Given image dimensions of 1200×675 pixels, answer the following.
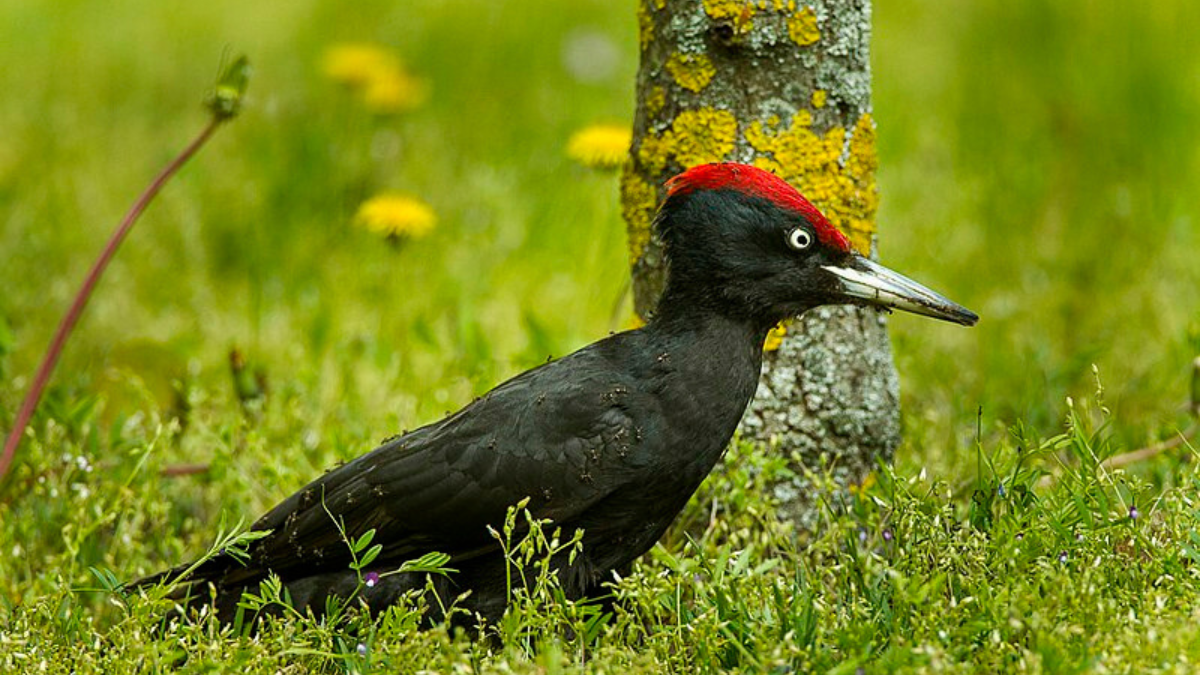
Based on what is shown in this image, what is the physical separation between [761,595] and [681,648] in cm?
18

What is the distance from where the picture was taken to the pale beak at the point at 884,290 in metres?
3.46

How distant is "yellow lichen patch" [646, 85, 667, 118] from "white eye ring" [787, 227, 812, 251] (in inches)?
28.2

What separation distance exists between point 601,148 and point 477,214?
1527 millimetres

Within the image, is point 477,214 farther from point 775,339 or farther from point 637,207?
point 775,339

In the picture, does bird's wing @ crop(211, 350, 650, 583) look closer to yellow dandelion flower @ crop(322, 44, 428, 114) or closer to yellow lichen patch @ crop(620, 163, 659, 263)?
yellow lichen patch @ crop(620, 163, 659, 263)

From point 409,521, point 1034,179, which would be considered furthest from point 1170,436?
point 1034,179

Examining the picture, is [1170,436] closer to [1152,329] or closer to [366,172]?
[1152,329]

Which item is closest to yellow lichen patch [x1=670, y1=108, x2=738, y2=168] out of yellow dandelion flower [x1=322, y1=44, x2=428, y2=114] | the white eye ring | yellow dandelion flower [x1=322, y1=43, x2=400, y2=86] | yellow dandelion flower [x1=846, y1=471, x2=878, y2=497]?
the white eye ring

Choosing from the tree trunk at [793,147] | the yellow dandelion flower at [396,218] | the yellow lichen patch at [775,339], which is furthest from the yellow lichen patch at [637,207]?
the yellow dandelion flower at [396,218]

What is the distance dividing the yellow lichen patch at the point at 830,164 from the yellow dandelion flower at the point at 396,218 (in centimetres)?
205

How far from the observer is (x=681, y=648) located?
3.06 metres

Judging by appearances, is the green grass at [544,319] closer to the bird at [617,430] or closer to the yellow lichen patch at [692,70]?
the bird at [617,430]

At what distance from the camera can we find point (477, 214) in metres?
6.79

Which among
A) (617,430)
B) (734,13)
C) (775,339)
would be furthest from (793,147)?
(617,430)
